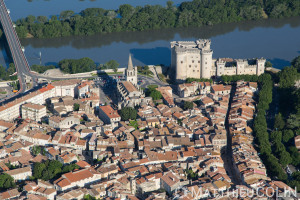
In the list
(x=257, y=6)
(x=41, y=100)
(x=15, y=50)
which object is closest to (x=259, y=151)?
(x=41, y=100)

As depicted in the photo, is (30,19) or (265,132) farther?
(30,19)

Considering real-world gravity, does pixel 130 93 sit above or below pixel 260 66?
below

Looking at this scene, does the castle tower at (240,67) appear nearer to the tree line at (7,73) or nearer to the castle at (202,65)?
the castle at (202,65)

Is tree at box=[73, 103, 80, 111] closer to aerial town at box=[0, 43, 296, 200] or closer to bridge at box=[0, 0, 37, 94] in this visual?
aerial town at box=[0, 43, 296, 200]

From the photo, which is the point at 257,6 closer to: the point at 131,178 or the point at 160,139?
the point at 160,139

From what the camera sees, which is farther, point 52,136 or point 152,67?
point 152,67

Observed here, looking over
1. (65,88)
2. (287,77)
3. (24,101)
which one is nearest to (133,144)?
(24,101)

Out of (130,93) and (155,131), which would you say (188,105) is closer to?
(130,93)
